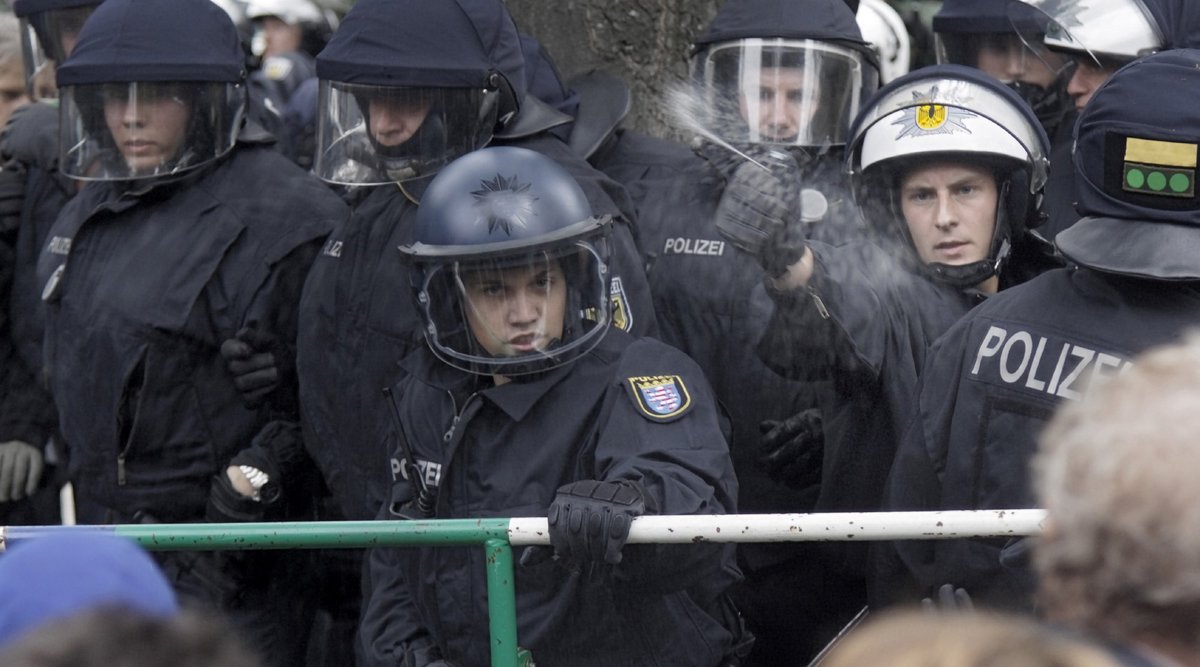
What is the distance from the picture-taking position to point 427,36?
4711 mm

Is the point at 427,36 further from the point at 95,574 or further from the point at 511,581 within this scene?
the point at 95,574

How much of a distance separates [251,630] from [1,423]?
1426 millimetres

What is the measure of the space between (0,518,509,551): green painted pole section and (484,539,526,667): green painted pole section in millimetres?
28

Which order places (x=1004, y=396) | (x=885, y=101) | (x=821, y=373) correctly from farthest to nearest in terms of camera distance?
(x=885, y=101)
(x=821, y=373)
(x=1004, y=396)

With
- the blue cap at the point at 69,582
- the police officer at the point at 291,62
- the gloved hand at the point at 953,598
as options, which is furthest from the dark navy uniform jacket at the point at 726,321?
the blue cap at the point at 69,582

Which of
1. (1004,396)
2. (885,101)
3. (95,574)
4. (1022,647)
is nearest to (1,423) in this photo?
(885,101)

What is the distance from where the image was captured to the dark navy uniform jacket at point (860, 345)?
12.3 ft

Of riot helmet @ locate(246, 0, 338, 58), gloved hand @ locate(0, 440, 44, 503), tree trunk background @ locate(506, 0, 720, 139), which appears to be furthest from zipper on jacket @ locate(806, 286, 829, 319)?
riot helmet @ locate(246, 0, 338, 58)

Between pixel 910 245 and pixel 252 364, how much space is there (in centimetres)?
189

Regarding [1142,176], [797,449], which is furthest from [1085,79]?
[1142,176]

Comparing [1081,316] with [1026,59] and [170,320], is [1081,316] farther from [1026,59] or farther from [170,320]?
[170,320]

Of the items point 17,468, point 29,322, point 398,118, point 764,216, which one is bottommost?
point 17,468

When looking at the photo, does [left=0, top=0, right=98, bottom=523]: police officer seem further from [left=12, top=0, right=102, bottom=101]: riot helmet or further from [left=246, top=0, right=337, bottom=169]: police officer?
[left=246, top=0, right=337, bottom=169]: police officer

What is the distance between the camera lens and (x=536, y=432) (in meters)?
3.61
